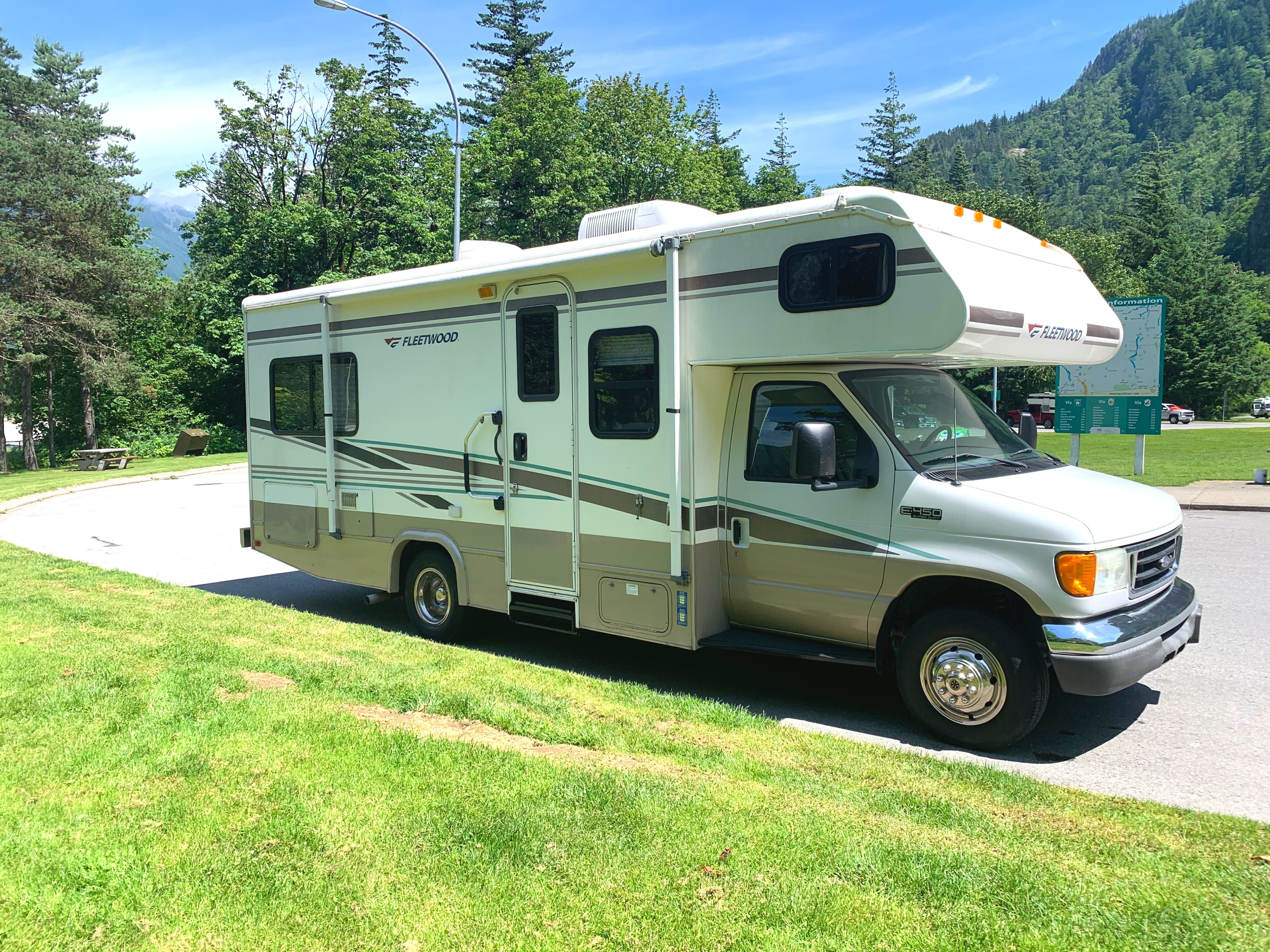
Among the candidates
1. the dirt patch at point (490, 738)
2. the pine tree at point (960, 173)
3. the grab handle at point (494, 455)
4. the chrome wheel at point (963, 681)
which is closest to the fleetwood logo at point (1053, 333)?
the chrome wheel at point (963, 681)

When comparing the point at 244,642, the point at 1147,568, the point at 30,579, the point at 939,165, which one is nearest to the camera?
the point at 1147,568

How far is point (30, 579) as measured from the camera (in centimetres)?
1014

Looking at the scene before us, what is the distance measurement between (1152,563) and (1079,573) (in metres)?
0.85

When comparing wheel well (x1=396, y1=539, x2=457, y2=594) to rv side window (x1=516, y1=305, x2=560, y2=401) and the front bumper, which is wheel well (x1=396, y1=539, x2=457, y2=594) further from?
the front bumper

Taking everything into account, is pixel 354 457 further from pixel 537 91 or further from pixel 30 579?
pixel 537 91

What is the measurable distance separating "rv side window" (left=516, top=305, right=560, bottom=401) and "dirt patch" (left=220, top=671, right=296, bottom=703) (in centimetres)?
259

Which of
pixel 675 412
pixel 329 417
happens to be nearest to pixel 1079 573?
pixel 675 412

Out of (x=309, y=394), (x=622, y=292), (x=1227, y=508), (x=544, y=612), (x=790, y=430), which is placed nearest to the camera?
(x=790, y=430)

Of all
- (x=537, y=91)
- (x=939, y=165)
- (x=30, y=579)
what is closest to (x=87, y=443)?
(x=537, y=91)

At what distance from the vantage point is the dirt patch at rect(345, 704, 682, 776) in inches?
187

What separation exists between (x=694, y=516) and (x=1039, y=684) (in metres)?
2.23

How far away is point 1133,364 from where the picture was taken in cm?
1695

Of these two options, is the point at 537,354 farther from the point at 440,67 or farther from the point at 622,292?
the point at 440,67

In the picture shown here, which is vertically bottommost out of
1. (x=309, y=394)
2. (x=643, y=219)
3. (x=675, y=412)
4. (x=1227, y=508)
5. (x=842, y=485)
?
(x=1227, y=508)
